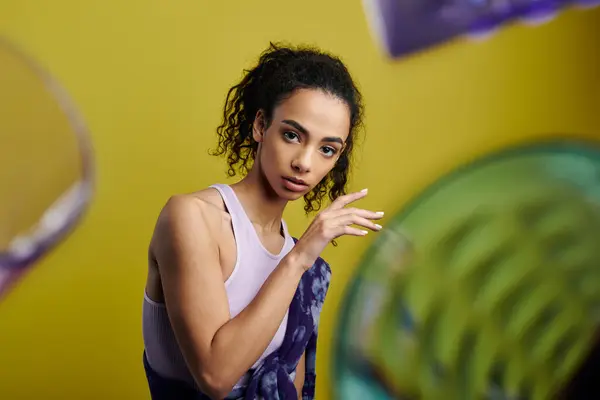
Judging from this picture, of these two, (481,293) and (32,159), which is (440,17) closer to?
(481,293)

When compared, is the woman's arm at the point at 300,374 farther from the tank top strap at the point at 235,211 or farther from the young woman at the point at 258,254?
the tank top strap at the point at 235,211

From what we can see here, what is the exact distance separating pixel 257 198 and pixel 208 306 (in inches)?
8.1

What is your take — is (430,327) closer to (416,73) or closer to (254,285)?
(416,73)

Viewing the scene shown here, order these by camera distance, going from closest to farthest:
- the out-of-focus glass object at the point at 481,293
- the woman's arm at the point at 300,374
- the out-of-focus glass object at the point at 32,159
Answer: the woman's arm at the point at 300,374 < the out-of-focus glass object at the point at 32,159 < the out-of-focus glass object at the point at 481,293

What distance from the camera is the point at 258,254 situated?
3.36 ft

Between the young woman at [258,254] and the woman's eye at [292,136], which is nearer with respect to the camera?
the young woman at [258,254]

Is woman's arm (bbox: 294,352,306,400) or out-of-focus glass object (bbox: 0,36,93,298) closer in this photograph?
woman's arm (bbox: 294,352,306,400)

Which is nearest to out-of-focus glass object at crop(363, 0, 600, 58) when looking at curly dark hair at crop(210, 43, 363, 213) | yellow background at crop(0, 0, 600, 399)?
yellow background at crop(0, 0, 600, 399)

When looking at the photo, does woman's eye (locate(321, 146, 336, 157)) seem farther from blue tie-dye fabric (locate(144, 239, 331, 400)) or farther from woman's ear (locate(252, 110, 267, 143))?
blue tie-dye fabric (locate(144, 239, 331, 400))

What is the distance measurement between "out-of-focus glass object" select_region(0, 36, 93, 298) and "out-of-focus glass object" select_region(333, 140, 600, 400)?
59 cm

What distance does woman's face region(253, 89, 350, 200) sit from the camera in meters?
1.00

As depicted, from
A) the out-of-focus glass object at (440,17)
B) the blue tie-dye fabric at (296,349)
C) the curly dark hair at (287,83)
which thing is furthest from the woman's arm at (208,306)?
the out-of-focus glass object at (440,17)

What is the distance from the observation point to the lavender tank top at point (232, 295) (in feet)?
3.25

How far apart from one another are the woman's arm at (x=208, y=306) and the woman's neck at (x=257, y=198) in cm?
12
